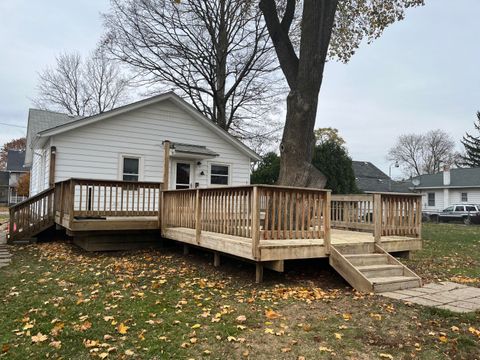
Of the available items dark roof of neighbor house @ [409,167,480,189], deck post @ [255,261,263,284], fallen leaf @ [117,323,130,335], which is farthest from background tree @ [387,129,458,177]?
fallen leaf @ [117,323,130,335]

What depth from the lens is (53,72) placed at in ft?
105

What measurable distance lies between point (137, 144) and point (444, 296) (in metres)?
9.42

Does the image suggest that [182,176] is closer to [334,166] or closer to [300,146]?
[300,146]

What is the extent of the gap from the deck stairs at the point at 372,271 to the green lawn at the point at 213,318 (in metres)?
0.22

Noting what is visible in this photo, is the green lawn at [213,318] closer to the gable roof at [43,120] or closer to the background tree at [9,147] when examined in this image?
the gable roof at [43,120]

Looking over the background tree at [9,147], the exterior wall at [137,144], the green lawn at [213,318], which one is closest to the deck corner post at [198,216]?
the green lawn at [213,318]

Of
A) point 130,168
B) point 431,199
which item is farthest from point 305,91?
point 431,199

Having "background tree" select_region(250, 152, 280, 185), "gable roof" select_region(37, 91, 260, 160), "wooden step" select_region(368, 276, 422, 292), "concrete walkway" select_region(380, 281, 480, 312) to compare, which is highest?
"gable roof" select_region(37, 91, 260, 160)

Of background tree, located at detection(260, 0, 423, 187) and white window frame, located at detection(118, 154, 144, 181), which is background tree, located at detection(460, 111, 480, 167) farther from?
white window frame, located at detection(118, 154, 144, 181)

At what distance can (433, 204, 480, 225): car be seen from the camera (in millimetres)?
25608

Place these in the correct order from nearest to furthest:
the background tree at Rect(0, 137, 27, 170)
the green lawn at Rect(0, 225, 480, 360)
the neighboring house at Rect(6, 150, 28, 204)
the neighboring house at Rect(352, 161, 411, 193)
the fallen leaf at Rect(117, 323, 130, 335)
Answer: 1. the green lawn at Rect(0, 225, 480, 360)
2. the fallen leaf at Rect(117, 323, 130, 335)
3. the neighboring house at Rect(352, 161, 411, 193)
4. the neighboring house at Rect(6, 150, 28, 204)
5. the background tree at Rect(0, 137, 27, 170)

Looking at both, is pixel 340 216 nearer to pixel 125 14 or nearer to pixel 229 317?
pixel 229 317

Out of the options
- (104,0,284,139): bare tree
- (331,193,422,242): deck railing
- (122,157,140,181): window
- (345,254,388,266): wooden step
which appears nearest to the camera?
(345,254,388,266): wooden step

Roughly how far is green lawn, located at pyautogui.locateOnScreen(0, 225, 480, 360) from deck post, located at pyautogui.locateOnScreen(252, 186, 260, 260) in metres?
0.61
